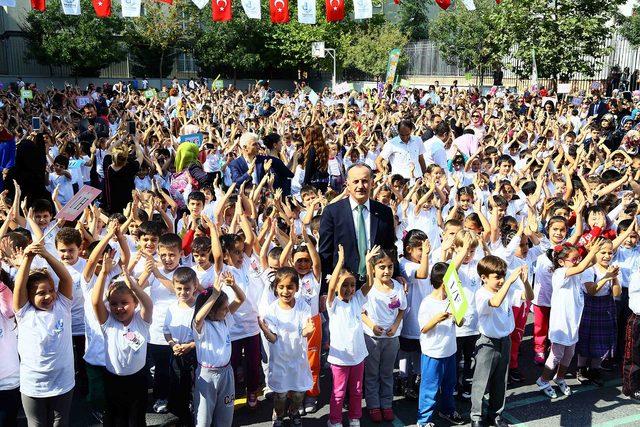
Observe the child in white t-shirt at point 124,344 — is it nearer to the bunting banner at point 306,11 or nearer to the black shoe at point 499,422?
the black shoe at point 499,422

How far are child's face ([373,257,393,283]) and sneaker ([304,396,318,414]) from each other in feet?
4.01

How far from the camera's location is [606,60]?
27.8 m

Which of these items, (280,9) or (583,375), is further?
(280,9)

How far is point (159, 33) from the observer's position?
35094 mm

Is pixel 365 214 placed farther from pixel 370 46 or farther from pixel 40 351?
pixel 370 46

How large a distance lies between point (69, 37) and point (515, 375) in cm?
3124

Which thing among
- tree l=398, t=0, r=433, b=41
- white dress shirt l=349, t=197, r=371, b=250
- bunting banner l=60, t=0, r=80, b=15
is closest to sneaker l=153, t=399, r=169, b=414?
white dress shirt l=349, t=197, r=371, b=250

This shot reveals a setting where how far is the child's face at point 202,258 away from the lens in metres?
5.04

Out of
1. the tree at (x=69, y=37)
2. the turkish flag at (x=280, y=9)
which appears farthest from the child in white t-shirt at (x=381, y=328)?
the tree at (x=69, y=37)

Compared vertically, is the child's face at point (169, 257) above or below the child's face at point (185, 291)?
above

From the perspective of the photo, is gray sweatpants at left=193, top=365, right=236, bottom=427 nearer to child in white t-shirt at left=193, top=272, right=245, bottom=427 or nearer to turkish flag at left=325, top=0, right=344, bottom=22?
child in white t-shirt at left=193, top=272, right=245, bottom=427

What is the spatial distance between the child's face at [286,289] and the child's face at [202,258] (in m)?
0.74

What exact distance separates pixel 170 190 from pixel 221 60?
30278 mm

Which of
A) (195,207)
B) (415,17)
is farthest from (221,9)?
(415,17)
